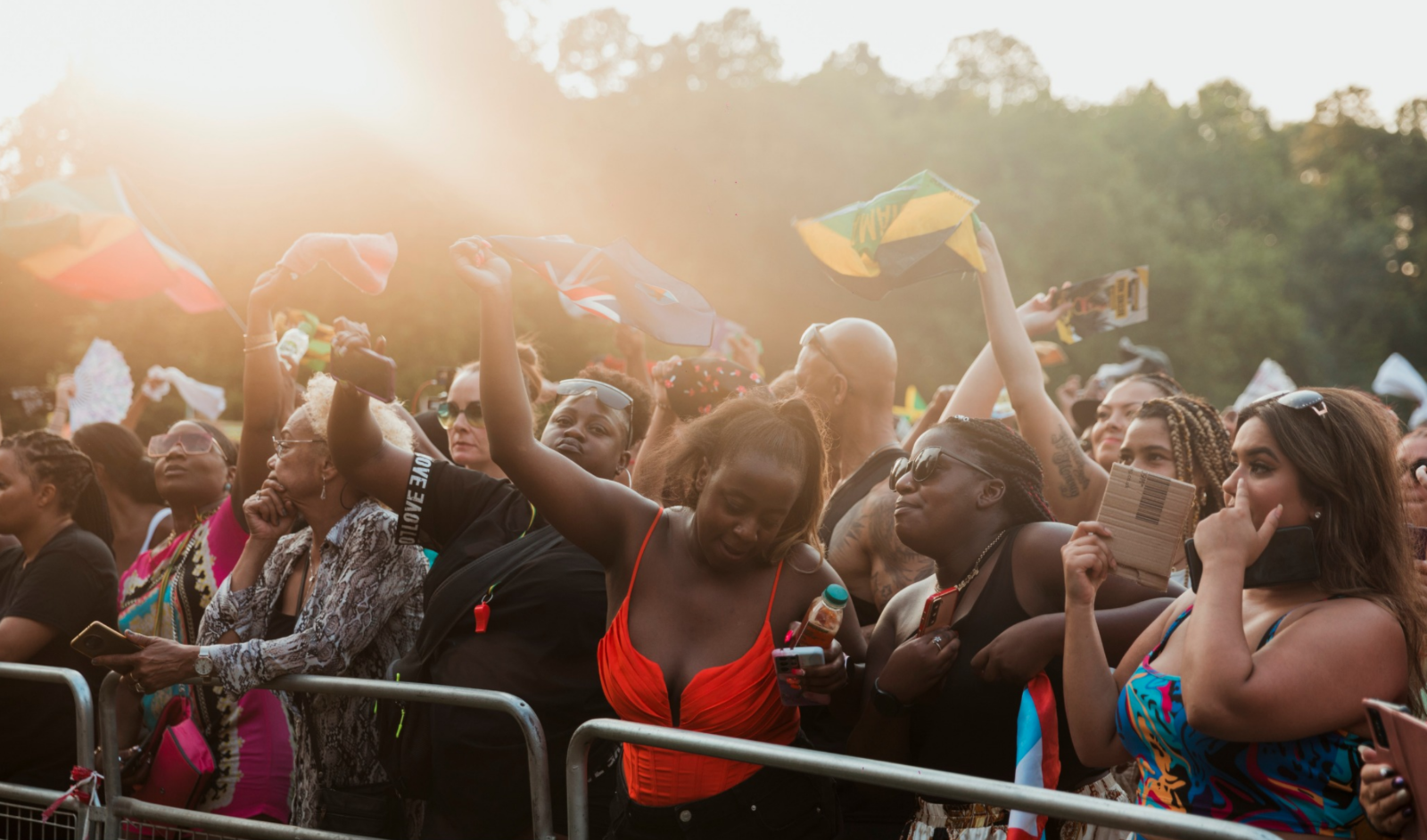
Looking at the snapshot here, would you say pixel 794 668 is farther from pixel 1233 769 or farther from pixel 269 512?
pixel 269 512

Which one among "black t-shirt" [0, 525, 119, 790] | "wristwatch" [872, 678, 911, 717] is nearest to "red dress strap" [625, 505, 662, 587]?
"wristwatch" [872, 678, 911, 717]

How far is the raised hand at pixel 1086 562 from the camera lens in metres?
2.76

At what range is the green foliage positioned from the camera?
17.7m

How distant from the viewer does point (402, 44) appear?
75.5 feet

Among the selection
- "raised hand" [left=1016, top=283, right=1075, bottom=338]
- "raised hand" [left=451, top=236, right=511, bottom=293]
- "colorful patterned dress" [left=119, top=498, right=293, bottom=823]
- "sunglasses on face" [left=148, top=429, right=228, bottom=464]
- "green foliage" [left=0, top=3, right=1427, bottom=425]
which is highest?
"green foliage" [left=0, top=3, right=1427, bottom=425]

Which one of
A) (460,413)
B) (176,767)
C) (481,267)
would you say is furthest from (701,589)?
(460,413)

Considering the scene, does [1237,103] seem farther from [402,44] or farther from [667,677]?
[667,677]

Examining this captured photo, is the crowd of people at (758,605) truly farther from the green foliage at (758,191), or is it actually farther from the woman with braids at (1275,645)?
the green foliage at (758,191)

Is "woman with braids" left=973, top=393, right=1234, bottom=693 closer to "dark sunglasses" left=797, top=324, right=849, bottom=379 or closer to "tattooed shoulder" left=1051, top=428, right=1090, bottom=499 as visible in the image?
"tattooed shoulder" left=1051, top=428, right=1090, bottom=499

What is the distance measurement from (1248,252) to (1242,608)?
1578 inches

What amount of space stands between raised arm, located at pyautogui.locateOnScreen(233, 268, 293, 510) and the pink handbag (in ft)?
3.23

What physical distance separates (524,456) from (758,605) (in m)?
0.72

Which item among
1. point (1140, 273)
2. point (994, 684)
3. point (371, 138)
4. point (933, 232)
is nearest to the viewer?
point (994, 684)

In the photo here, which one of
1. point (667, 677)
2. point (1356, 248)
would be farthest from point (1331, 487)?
point (1356, 248)
